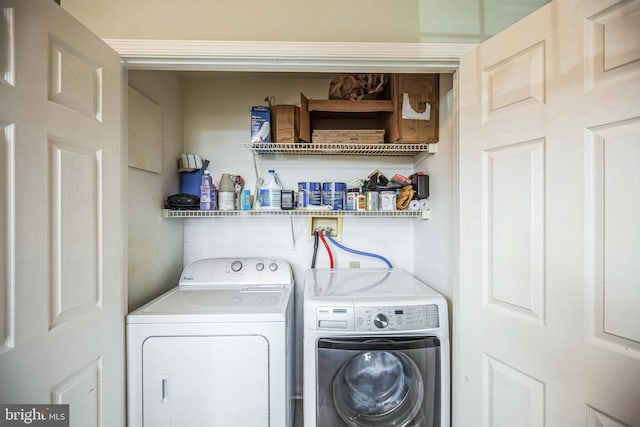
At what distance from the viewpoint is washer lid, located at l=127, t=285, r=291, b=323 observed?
123 centimetres

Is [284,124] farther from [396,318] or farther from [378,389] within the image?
[378,389]

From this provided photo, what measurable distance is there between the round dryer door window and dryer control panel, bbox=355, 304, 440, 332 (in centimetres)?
13

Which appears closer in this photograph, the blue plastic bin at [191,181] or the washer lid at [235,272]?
the washer lid at [235,272]

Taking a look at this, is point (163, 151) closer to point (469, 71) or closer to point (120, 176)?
point (120, 176)

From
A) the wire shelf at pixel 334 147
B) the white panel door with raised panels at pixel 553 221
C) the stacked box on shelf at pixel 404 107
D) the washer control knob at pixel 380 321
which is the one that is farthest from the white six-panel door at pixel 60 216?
the white panel door with raised panels at pixel 553 221

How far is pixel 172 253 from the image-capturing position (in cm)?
187

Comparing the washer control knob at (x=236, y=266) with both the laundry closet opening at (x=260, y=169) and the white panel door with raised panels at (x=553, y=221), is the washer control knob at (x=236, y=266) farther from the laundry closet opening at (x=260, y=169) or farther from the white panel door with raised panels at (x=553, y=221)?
the white panel door with raised panels at (x=553, y=221)

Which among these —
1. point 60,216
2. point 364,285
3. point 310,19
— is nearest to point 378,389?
point 364,285

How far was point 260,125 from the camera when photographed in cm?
168

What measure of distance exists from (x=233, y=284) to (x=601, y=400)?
177 centimetres

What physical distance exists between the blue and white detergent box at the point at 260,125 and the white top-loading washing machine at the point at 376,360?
1.05m

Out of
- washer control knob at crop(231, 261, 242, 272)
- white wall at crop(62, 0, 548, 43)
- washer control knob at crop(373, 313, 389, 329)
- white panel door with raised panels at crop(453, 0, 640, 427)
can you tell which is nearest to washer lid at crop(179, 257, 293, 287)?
washer control knob at crop(231, 261, 242, 272)

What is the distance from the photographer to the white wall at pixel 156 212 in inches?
56.6

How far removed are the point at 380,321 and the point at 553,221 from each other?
2.59ft
